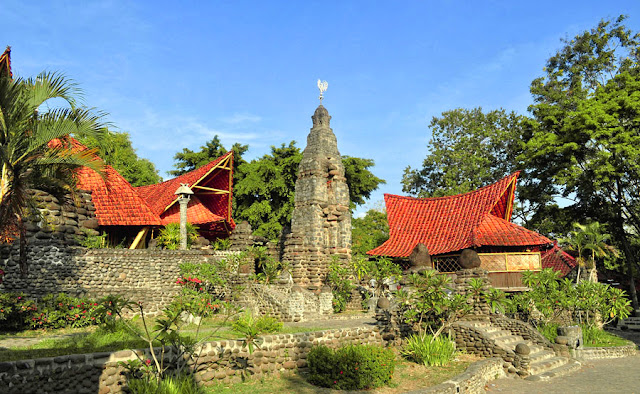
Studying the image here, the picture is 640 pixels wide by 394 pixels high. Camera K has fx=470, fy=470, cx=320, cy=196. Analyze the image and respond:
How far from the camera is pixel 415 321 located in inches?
592

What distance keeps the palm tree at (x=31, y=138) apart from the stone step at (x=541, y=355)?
13.9 meters

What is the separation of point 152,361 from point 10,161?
530 centimetres

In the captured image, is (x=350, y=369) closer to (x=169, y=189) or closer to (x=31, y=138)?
(x=31, y=138)

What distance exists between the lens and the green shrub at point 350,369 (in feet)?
35.0

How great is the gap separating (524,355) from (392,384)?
5.13 meters

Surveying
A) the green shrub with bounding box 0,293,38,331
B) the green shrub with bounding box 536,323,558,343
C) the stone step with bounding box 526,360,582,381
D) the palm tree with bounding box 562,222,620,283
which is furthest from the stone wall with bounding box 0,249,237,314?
the palm tree with bounding box 562,222,620,283

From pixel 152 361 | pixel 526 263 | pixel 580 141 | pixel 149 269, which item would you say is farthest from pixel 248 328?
pixel 580 141

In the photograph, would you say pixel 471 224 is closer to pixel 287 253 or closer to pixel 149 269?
pixel 287 253

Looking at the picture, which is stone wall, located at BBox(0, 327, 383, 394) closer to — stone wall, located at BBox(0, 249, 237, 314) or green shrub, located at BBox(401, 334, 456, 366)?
green shrub, located at BBox(401, 334, 456, 366)

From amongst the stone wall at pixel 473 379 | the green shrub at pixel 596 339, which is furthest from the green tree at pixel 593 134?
the stone wall at pixel 473 379

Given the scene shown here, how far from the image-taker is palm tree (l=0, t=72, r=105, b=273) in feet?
32.6

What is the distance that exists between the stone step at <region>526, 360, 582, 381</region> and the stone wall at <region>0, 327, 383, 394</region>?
15.0 feet

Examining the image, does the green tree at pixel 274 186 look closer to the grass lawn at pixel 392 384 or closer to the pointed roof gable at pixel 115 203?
the pointed roof gable at pixel 115 203

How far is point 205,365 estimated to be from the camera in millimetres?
10148
